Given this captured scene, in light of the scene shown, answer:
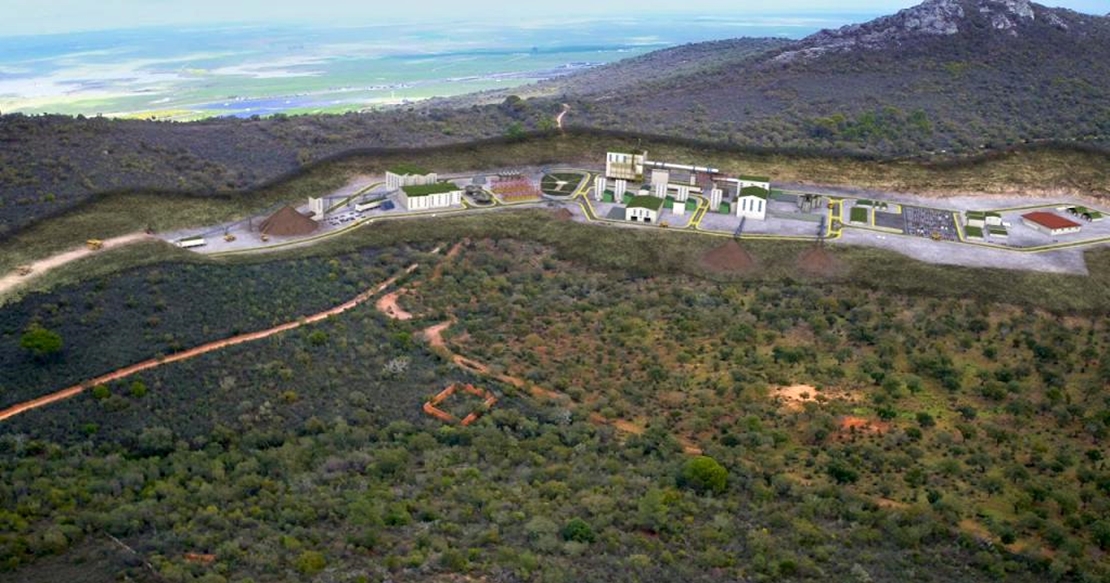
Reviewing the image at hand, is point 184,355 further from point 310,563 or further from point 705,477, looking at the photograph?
point 705,477

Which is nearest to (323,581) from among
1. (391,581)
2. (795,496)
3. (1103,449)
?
(391,581)

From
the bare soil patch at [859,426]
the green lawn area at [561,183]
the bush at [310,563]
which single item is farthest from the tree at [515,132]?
the bush at [310,563]


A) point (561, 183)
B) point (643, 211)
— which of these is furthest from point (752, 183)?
point (561, 183)

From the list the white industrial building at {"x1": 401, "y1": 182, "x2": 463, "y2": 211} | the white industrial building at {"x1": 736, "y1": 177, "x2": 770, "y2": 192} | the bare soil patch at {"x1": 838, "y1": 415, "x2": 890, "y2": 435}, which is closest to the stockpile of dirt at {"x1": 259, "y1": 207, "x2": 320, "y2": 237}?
the white industrial building at {"x1": 401, "y1": 182, "x2": 463, "y2": 211}

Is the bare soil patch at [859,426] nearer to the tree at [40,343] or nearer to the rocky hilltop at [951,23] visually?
the tree at [40,343]

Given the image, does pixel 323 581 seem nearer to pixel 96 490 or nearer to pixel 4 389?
pixel 96 490
